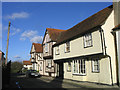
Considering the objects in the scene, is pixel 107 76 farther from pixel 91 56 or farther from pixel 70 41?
pixel 70 41

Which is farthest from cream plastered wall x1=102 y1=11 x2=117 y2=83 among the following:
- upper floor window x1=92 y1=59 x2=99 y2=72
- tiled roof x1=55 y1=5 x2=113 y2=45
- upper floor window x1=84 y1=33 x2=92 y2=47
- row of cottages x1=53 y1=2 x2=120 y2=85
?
upper floor window x1=84 y1=33 x2=92 y2=47

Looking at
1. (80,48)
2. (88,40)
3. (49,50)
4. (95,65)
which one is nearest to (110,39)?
(88,40)

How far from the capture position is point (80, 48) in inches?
658

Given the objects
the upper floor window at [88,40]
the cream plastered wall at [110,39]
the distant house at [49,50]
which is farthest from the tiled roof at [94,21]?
the distant house at [49,50]

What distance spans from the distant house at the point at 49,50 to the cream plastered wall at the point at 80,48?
366 cm

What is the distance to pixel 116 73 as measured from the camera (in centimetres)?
1295

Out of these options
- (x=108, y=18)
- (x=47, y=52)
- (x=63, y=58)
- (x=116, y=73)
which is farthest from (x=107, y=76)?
(x=47, y=52)

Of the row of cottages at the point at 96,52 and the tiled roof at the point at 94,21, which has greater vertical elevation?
the tiled roof at the point at 94,21

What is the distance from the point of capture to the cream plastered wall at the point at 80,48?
45.4 ft

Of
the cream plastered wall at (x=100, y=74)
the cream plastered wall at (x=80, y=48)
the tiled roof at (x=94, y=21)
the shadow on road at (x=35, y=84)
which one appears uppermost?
the tiled roof at (x=94, y=21)

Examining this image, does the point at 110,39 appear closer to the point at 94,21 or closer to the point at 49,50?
the point at 94,21

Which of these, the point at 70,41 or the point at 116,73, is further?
the point at 70,41

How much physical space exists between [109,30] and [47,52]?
→ 52.7 ft

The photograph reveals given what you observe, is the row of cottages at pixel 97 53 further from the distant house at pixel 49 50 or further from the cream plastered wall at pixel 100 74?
the distant house at pixel 49 50
